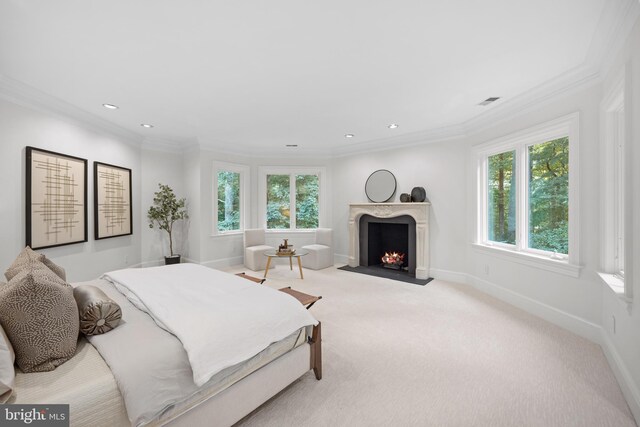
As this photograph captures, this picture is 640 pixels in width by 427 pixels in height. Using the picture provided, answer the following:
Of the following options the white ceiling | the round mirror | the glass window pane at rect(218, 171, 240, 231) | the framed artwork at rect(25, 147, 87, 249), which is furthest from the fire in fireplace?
the framed artwork at rect(25, 147, 87, 249)

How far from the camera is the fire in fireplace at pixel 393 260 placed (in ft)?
17.2

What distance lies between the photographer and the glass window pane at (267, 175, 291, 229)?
6.21m

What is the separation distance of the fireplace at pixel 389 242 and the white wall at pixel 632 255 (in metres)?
2.94

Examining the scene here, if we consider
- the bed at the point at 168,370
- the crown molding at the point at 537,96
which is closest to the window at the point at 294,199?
the crown molding at the point at 537,96

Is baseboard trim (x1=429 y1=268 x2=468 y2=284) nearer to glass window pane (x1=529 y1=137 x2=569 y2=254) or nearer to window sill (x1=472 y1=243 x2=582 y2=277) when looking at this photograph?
window sill (x1=472 y1=243 x2=582 y2=277)

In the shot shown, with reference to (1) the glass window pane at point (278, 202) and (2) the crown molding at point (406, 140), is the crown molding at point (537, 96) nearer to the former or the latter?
(2) the crown molding at point (406, 140)

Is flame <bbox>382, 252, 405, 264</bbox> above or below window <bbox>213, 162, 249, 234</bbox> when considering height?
below

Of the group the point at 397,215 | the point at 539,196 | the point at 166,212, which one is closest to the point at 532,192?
the point at 539,196

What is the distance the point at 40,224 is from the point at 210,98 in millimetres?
2464

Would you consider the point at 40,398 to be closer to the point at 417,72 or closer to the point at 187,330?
the point at 187,330

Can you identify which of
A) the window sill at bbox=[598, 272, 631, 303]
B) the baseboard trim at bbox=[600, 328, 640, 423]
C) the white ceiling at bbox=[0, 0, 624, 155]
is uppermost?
the white ceiling at bbox=[0, 0, 624, 155]

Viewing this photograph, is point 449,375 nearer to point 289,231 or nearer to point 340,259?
point 340,259

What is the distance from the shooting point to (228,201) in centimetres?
A: 575

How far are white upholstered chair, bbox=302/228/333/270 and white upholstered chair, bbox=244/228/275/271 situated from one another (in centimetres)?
79
